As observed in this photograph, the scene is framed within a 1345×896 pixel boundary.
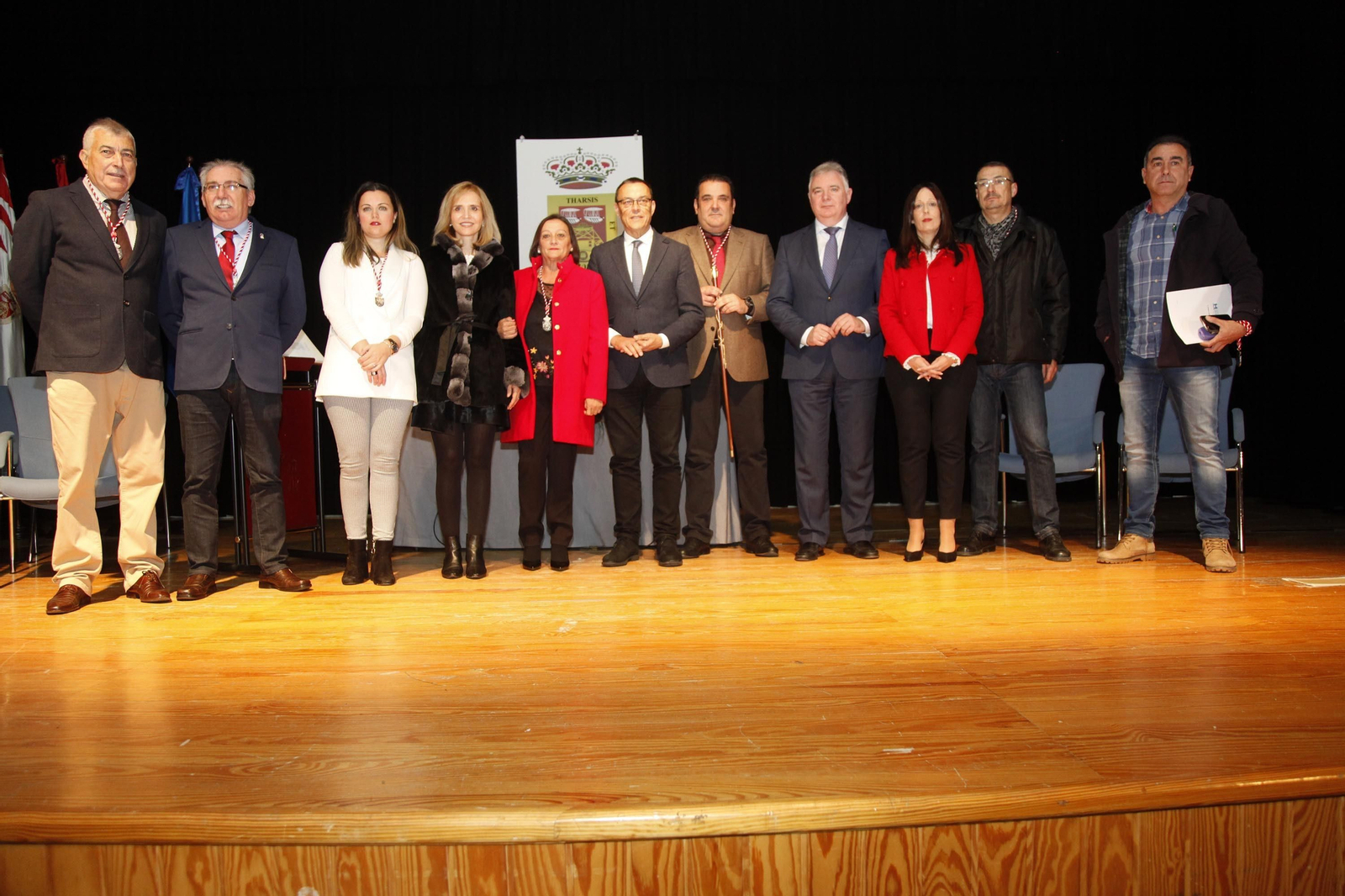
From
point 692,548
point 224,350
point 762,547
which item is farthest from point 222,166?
point 762,547

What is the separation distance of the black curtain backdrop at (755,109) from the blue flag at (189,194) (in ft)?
2.22

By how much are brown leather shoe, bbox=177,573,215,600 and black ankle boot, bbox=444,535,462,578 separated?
2.92ft

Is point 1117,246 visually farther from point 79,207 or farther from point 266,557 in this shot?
point 79,207

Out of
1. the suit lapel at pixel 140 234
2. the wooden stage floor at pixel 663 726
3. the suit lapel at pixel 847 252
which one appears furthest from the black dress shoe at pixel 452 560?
the suit lapel at pixel 847 252

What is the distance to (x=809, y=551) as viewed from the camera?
4180 millimetres

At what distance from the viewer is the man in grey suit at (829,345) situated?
13.7ft

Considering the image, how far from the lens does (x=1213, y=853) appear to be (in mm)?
1756

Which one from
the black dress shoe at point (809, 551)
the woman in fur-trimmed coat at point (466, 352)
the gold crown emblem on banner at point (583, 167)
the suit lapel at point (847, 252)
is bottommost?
the black dress shoe at point (809, 551)

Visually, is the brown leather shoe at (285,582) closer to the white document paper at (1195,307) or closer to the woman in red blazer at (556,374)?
the woman in red blazer at (556,374)

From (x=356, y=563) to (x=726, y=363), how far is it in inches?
69.7

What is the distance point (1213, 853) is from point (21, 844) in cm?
215

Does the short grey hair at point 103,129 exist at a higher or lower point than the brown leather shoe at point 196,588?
higher

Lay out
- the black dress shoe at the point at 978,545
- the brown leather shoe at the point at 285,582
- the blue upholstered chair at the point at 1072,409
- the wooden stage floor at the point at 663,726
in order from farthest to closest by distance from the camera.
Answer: the blue upholstered chair at the point at 1072,409 < the black dress shoe at the point at 978,545 < the brown leather shoe at the point at 285,582 < the wooden stage floor at the point at 663,726

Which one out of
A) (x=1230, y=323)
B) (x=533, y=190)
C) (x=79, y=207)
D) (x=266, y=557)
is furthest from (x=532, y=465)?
(x=533, y=190)
